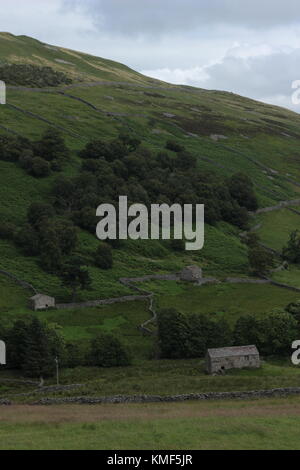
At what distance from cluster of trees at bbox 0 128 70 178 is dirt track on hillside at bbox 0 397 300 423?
95.3m

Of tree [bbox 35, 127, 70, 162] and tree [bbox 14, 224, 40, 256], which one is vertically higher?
tree [bbox 35, 127, 70, 162]

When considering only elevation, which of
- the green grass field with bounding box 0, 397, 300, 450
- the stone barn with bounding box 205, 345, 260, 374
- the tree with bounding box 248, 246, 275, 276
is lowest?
the green grass field with bounding box 0, 397, 300, 450

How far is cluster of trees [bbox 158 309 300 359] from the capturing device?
7394 centimetres

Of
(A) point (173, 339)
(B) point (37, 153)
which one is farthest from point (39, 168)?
(A) point (173, 339)

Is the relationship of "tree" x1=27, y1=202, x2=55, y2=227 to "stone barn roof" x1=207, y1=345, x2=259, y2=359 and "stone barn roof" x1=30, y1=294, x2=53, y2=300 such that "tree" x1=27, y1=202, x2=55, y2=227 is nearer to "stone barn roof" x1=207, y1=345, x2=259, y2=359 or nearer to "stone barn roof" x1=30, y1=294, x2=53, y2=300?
"stone barn roof" x1=30, y1=294, x2=53, y2=300

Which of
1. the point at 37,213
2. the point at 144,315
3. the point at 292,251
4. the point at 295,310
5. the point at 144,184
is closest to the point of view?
the point at 295,310

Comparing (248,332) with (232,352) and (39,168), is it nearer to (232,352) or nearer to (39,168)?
(232,352)

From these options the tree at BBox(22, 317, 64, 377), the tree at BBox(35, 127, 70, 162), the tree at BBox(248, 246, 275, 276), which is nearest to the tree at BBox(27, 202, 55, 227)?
the tree at BBox(35, 127, 70, 162)

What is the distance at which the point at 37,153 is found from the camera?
147 meters

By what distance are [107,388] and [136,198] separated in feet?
274

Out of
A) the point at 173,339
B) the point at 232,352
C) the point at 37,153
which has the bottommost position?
the point at 232,352

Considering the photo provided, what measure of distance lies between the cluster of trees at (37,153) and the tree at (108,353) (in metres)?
75.1

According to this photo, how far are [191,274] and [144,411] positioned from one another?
215ft

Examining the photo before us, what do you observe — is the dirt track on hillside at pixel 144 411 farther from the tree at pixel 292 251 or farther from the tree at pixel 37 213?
the tree at pixel 292 251
